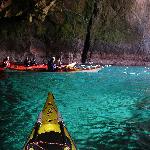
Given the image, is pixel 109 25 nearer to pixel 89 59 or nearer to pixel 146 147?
pixel 89 59

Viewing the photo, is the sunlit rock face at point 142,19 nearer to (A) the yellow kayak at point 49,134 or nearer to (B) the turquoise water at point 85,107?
(B) the turquoise water at point 85,107

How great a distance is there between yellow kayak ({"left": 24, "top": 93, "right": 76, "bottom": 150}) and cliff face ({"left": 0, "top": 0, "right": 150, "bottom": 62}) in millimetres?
26131

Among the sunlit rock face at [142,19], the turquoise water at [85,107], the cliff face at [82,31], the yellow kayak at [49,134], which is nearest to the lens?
the yellow kayak at [49,134]

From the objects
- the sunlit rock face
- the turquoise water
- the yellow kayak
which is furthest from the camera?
the sunlit rock face

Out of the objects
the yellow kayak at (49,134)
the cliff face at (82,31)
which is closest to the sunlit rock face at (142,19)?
the cliff face at (82,31)

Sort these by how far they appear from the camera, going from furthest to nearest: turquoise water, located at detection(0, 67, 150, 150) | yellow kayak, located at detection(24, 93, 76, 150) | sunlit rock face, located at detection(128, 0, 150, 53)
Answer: sunlit rock face, located at detection(128, 0, 150, 53) < turquoise water, located at detection(0, 67, 150, 150) < yellow kayak, located at detection(24, 93, 76, 150)

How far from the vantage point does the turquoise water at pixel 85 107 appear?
1370 cm

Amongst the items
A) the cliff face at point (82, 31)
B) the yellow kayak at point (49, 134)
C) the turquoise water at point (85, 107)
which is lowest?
the turquoise water at point (85, 107)

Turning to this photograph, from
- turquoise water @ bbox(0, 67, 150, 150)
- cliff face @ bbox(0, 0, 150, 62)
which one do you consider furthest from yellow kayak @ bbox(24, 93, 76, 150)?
cliff face @ bbox(0, 0, 150, 62)

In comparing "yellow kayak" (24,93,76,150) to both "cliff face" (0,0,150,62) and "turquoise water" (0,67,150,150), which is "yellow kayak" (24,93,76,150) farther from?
"cliff face" (0,0,150,62)

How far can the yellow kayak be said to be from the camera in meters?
9.72

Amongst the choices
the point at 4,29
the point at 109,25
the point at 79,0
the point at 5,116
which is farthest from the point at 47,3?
the point at 5,116

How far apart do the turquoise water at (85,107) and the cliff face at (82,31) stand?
33.6 feet

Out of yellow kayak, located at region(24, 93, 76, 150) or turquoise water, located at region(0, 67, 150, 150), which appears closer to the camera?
yellow kayak, located at region(24, 93, 76, 150)
